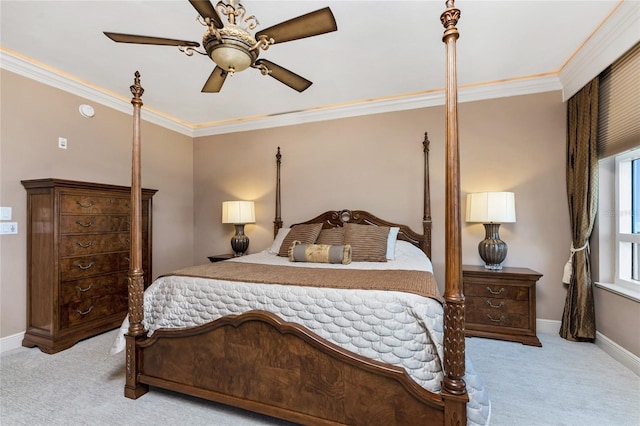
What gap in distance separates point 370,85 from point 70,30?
2.61m

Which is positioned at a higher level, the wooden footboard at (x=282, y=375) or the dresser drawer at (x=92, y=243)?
the dresser drawer at (x=92, y=243)

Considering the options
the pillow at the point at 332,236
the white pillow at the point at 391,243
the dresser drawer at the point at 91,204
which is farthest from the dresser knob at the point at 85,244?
the white pillow at the point at 391,243

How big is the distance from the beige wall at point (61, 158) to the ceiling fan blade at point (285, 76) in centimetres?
218

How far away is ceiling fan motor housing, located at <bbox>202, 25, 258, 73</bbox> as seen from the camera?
1474 mm

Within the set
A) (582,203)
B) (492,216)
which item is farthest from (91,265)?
(582,203)

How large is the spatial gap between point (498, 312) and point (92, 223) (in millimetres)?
3989

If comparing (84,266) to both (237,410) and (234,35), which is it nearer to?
(237,410)

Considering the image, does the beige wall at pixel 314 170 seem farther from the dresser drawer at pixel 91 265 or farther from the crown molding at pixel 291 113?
the dresser drawer at pixel 91 265

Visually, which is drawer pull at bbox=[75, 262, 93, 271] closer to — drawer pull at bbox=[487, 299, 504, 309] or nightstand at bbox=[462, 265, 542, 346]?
Result: nightstand at bbox=[462, 265, 542, 346]

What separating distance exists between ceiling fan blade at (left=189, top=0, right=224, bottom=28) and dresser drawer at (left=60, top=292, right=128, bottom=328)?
9.04 feet

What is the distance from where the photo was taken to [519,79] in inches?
121

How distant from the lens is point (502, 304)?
2797mm

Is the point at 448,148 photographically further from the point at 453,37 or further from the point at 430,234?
the point at 430,234

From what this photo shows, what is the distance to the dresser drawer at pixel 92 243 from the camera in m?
2.72
